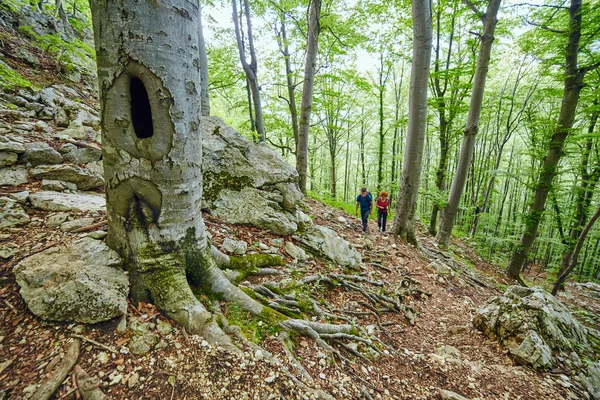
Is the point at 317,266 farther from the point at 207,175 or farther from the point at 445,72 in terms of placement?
the point at 445,72

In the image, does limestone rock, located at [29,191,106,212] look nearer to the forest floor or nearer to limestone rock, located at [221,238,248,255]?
the forest floor

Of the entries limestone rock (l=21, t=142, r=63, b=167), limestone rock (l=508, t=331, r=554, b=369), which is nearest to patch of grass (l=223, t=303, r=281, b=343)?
limestone rock (l=508, t=331, r=554, b=369)

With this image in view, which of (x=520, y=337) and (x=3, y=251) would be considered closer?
(x=3, y=251)

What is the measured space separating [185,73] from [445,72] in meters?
9.53

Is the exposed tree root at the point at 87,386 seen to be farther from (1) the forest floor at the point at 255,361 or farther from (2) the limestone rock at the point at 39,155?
(2) the limestone rock at the point at 39,155

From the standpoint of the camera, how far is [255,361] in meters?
2.02

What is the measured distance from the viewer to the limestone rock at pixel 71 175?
3.35 m

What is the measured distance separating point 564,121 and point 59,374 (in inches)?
465

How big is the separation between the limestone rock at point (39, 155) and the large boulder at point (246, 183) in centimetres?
215

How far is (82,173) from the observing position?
3.63 m

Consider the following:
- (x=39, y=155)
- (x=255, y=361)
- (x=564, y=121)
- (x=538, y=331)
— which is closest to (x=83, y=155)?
(x=39, y=155)

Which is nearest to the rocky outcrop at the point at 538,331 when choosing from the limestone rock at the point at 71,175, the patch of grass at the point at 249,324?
the patch of grass at the point at 249,324

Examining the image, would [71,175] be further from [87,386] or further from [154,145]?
[87,386]

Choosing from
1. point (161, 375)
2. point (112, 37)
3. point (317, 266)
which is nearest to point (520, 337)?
point (317, 266)
